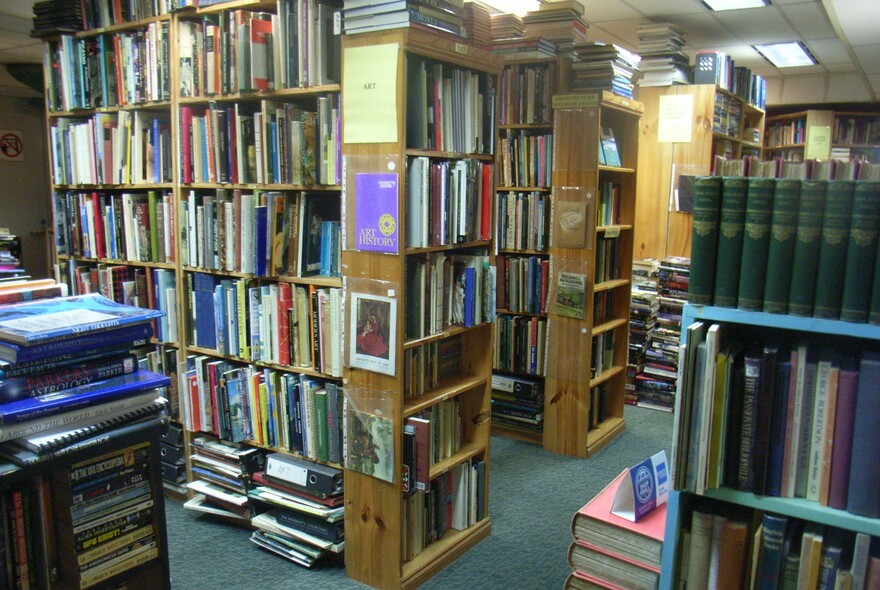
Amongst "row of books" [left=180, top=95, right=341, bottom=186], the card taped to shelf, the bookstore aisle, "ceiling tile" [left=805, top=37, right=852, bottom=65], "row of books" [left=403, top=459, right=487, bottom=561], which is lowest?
the bookstore aisle

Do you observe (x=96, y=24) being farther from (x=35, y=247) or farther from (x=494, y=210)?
(x=35, y=247)

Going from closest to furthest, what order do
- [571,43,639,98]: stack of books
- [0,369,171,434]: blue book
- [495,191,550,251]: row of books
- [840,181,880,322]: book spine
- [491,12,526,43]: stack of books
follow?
[840,181,880,322]: book spine → [0,369,171,434]: blue book → [571,43,639,98]: stack of books → [491,12,526,43]: stack of books → [495,191,550,251]: row of books

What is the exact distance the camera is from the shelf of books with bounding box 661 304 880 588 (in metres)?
1.24

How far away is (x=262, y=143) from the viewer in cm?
263

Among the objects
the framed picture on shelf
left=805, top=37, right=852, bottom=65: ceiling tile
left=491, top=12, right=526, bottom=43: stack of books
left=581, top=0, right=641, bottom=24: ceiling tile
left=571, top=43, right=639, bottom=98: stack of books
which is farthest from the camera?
left=805, top=37, right=852, bottom=65: ceiling tile

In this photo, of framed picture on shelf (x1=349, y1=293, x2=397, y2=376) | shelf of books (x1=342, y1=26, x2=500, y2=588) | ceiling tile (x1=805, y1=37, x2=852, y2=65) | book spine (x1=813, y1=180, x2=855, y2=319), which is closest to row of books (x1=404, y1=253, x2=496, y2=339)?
shelf of books (x1=342, y1=26, x2=500, y2=588)

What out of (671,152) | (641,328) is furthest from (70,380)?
(671,152)

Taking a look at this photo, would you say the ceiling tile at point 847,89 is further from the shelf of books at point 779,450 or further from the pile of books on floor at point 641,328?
the shelf of books at point 779,450

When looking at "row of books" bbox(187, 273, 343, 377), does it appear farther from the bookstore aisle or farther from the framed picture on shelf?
the bookstore aisle

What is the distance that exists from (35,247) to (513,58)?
21.6 feet

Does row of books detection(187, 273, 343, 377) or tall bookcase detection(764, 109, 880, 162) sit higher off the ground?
tall bookcase detection(764, 109, 880, 162)

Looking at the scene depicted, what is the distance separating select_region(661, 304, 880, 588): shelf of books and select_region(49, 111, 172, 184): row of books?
2596 millimetres

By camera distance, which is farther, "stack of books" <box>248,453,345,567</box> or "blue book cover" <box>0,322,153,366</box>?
"stack of books" <box>248,453,345,567</box>

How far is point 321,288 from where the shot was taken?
8.43 feet
